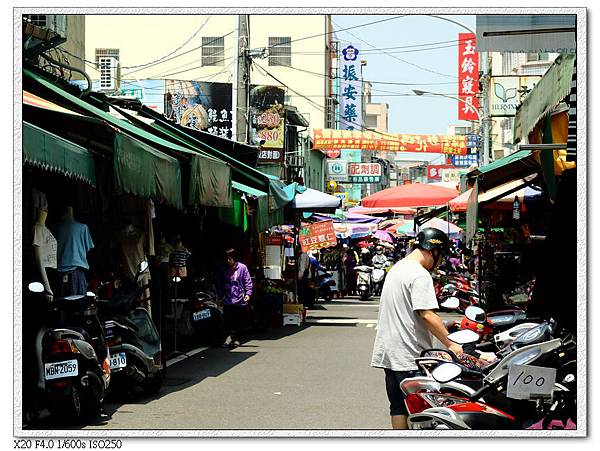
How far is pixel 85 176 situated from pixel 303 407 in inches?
134

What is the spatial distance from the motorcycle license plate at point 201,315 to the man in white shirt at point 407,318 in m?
8.44

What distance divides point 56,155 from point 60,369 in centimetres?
191

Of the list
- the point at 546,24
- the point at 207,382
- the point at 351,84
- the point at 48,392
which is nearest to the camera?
the point at 546,24

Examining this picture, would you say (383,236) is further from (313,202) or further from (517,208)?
(517,208)

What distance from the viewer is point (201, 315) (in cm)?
1612

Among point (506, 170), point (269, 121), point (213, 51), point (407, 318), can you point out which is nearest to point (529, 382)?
point (407, 318)

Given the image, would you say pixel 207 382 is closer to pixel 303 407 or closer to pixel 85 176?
pixel 303 407

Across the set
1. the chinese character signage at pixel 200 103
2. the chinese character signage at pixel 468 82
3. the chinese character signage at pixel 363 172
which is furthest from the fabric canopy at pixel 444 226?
the chinese character signage at pixel 363 172

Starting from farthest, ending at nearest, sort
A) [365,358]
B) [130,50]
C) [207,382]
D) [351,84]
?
1. [351,84]
2. [130,50]
3. [365,358]
4. [207,382]

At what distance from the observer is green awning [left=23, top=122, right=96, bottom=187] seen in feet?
26.0

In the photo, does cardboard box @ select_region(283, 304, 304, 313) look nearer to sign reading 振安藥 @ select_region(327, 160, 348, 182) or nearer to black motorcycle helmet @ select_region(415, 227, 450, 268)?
black motorcycle helmet @ select_region(415, 227, 450, 268)

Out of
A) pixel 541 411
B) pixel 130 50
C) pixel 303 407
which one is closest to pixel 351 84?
pixel 130 50

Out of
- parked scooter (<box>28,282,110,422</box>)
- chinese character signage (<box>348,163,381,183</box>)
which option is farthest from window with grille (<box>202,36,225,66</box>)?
parked scooter (<box>28,282,110,422</box>)

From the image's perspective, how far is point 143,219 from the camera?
1356cm
